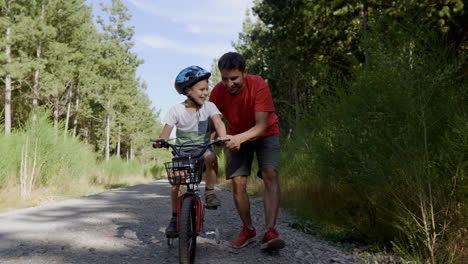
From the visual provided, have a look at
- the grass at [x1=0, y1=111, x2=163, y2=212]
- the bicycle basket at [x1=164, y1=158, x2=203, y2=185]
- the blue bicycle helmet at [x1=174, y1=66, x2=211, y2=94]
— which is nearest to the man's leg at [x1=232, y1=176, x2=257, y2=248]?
the bicycle basket at [x1=164, y1=158, x2=203, y2=185]

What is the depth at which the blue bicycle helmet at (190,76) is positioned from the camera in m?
3.03

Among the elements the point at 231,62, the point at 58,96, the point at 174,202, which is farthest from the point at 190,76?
the point at 58,96

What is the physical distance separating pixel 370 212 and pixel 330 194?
43.6 inches

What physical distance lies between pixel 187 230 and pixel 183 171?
47 cm

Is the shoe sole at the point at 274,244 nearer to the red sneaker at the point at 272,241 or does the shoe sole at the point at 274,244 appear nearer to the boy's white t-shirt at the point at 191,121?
the red sneaker at the point at 272,241

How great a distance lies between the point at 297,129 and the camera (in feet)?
26.4

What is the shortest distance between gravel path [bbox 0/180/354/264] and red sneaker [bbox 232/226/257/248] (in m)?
0.06

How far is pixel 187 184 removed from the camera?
2.68 meters

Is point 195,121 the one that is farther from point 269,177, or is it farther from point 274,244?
point 274,244

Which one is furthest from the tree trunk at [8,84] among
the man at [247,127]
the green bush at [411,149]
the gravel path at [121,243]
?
the green bush at [411,149]

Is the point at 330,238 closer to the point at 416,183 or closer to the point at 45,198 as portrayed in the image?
the point at 416,183

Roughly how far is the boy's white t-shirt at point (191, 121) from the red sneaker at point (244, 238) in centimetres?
109

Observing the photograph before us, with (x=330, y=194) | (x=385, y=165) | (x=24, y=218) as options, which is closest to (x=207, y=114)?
(x=385, y=165)

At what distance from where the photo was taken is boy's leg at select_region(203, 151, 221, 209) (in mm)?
2966
